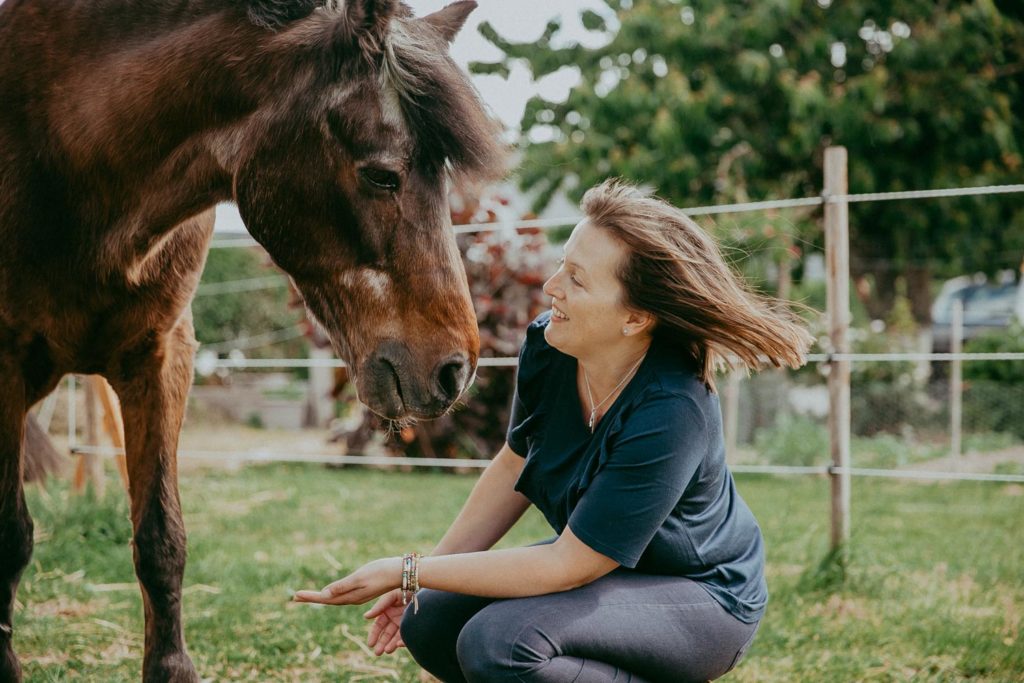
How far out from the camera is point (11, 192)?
7.76 ft

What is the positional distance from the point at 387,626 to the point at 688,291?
1071mm


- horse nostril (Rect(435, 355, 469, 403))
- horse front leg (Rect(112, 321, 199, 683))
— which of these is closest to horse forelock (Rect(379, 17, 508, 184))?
horse nostril (Rect(435, 355, 469, 403))

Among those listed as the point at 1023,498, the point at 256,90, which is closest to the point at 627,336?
the point at 256,90

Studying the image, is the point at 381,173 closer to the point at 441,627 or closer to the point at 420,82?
the point at 420,82

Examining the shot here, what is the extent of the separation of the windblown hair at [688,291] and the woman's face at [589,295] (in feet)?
0.08

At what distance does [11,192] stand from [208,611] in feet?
5.91

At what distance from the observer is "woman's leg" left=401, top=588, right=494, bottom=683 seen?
224 centimetres

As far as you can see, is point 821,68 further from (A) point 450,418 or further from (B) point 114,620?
(B) point 114,620

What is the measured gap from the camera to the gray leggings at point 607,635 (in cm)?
196

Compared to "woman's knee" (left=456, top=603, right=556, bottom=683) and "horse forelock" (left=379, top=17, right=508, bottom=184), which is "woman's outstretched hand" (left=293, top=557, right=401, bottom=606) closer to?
"woman's knee" (left=456, top=603, right=556, bottom=683)

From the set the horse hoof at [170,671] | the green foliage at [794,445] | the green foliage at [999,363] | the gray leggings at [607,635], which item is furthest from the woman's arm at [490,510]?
the green foliage at [999,363]

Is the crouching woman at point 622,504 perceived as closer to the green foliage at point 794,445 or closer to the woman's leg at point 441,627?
the woman's leg at point 441,627

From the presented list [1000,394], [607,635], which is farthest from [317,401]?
[607,635]

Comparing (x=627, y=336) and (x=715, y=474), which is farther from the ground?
(x=627, y=336)
